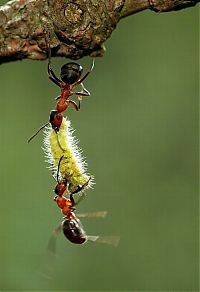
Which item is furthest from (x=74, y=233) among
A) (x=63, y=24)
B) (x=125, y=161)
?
(x=125, y=161)

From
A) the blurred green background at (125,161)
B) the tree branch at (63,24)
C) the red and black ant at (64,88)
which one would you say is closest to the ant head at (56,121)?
the red and black ant at (64,88)

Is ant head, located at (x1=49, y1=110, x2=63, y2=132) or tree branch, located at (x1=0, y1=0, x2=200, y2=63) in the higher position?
tree branch, located at (x1=0, y1=0, x2=200, y2=63)

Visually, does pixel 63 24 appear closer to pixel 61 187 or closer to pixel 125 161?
pixel 61 187

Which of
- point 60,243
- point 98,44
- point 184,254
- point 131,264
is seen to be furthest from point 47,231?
point 98,44

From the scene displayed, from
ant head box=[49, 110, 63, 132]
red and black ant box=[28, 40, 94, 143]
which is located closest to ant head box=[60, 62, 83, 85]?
red and black ant box=[28, 40, 94, 143]

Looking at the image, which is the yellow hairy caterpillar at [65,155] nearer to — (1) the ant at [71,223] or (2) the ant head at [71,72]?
(1) the ant at [71,223]

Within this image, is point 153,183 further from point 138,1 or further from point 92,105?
point 138,1

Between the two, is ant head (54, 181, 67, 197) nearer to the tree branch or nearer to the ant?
the ant
